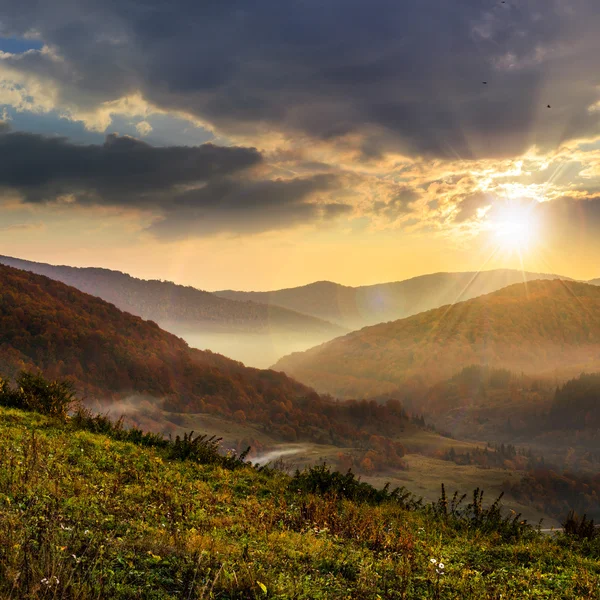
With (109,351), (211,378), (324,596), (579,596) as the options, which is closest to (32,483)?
(324,596)

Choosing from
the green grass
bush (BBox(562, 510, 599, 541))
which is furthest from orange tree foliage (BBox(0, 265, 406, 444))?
Result: bush (BBox(562, 510, 599, 541))

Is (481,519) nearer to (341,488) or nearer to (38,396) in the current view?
(341,488)

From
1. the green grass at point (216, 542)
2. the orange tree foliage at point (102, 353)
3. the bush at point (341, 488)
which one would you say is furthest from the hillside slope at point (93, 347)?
the green grass at point (216, 542)

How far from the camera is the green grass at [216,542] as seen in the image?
6.23 meters

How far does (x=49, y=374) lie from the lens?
110 m

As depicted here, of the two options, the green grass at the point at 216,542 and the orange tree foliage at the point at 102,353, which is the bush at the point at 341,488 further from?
the orange tree foliage at the point at 102,353

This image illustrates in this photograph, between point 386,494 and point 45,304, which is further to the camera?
point 45,304

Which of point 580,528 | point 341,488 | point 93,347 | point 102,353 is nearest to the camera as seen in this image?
point 580,528

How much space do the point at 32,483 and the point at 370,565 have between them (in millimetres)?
6275

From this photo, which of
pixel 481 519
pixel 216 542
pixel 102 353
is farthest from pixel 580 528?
pixel 102 353

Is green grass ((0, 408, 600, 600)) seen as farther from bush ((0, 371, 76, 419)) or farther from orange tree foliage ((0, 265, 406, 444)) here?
orange tree foliage ((0, 265, 406, 444))

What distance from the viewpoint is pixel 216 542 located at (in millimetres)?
7926

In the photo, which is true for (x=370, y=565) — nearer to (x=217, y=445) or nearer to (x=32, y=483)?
(x=32, y=483)

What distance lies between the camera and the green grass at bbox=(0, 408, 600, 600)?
20.5 ft
